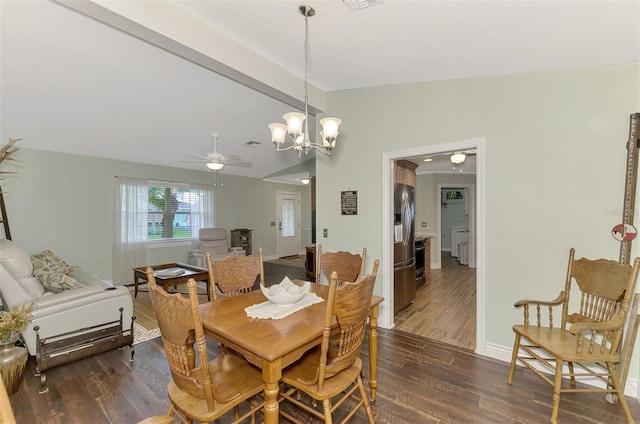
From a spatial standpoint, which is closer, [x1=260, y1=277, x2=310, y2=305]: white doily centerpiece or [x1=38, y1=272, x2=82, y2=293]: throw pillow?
[x1=260, y1=277, x2=310, y2=305]: white doily centerpiece

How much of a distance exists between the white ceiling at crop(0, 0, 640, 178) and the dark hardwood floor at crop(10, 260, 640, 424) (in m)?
2.60

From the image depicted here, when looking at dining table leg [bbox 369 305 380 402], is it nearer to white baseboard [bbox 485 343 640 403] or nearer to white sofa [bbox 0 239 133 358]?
white baseboard [bbox 485 343 640 403]

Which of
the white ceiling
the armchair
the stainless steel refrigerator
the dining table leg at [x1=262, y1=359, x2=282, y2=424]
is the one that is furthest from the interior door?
the dining table leg at [x1=262, y1=359, x2=282, y2=424]

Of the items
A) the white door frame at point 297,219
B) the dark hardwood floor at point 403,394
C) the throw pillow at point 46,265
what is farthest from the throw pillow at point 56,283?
the white door frame at point 297,219

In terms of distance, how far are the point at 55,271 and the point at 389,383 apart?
4.01 metres

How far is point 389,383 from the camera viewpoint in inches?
91.4

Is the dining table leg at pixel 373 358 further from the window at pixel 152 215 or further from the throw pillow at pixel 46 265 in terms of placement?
the window at pixel 152 215

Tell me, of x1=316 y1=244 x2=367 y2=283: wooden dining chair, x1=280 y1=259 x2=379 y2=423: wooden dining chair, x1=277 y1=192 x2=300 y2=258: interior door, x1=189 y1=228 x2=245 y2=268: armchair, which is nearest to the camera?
x1=280 y1=259 x2=379 y2=423: wooden dining chair

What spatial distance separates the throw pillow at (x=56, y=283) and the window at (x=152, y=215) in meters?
2.42

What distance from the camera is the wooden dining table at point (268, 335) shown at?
1.35m

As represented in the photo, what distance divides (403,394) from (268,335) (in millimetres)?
1362

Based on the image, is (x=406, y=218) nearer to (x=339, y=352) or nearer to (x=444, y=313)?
(x=444, y=313)

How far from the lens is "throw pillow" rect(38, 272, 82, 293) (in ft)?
10.4

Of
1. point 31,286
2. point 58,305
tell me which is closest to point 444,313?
point 58,305
